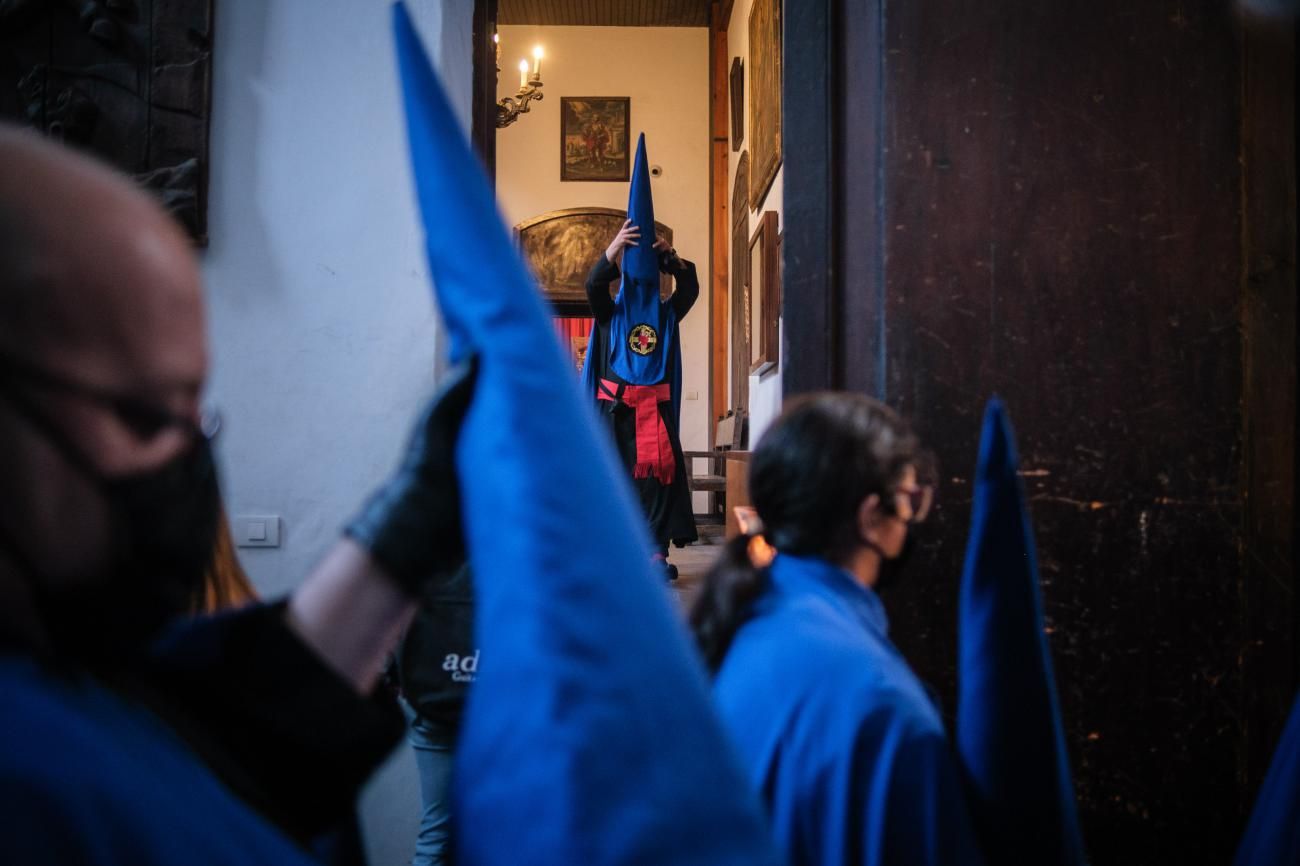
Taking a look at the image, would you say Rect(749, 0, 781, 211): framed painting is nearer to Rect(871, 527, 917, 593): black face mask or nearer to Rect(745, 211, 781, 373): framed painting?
Rect(745, 211, 781, 373): framed painting

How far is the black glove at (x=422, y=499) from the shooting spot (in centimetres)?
60

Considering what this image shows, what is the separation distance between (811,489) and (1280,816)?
0.72m

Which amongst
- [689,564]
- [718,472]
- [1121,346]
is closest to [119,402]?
[1121,346]

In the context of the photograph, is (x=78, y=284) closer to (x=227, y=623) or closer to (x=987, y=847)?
(x=227, y=623)

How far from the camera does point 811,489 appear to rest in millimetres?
1258

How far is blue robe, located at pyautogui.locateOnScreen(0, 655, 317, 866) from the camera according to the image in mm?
374

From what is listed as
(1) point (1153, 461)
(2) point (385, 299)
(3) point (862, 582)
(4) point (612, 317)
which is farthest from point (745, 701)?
(4) point (612, 317)

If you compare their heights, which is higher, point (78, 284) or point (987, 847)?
point (78, 284)

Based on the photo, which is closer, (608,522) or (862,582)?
(608,522)

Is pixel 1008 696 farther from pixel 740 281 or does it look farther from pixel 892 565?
pixel 740 281

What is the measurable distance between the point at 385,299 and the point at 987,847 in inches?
83.7

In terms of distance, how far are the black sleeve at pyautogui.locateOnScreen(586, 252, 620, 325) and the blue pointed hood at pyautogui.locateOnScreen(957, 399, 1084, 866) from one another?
11.6 feet

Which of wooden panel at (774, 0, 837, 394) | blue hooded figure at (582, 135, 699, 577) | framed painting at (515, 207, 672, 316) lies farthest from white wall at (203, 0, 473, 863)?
framed painting at (515, 207, 672, 316)

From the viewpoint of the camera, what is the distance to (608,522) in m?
0.52
